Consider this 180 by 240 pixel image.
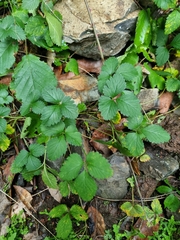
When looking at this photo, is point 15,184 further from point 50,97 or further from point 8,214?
point 50,97

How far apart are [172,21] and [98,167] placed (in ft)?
3.59

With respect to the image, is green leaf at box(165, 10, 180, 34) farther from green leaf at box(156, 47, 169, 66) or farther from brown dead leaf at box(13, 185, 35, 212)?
brown dead leaf at box(13, 185, 35, 212)

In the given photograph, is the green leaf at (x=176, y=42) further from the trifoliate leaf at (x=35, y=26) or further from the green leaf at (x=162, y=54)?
the trifoliate leaf at (x=35, y=26)

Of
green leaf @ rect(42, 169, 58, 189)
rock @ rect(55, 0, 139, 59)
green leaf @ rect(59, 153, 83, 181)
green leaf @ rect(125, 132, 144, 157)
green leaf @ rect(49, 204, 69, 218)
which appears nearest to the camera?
green leaf @ rect(59, 153, 83, 181)

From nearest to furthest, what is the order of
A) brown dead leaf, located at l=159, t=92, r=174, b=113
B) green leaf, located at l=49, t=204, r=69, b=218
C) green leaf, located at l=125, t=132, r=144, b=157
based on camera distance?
green leaf, located at l=125, t=132, r=144, b=157, green leaf, located at l=49, t=204, r=69, b=218, brown dead leaf, located at l=159, t=92, r=174, b=113

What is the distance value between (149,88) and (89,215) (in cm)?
102

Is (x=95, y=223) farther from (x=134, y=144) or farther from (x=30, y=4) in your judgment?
(x=30, y=4)

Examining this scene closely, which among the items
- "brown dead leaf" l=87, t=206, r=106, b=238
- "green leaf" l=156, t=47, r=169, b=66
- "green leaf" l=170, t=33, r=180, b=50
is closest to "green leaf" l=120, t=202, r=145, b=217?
"brown dead leaf" l=87, t=206, r=106, b=238

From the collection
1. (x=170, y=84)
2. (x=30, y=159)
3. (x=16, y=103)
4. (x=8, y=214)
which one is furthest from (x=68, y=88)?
(x=8, y=214)

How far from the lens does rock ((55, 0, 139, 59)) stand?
191 cm

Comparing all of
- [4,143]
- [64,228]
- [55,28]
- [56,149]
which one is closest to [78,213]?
[64,228]

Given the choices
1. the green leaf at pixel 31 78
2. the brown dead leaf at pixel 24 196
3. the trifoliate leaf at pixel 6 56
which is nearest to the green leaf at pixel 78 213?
the brown dead leaf at pixel 24 196

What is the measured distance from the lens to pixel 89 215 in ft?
6.16

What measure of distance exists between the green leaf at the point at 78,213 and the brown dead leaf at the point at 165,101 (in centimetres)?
91
